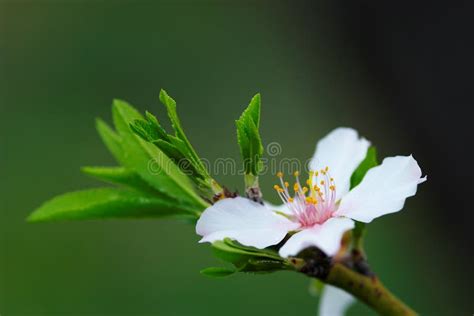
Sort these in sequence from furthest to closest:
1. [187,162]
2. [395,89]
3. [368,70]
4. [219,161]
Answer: [368,70]
[395,89]
[219,161]
[187,162]

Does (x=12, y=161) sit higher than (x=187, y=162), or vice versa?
(x=12, y=161)

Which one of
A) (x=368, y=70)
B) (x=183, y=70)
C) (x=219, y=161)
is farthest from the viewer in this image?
(x=183, y=70)

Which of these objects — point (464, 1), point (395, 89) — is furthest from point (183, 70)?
point (464, 1)

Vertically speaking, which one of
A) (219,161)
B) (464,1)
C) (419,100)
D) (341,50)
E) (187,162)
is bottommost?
(187,162)

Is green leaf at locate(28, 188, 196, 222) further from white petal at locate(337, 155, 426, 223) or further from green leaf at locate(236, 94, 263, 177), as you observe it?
white petal at locate(337, 155, 426, 223)

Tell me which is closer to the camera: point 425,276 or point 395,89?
A: point 425,276

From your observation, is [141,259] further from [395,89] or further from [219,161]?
[395,89]

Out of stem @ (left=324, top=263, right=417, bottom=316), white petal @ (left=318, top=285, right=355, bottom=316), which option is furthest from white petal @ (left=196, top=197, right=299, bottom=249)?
white petal @ (left=318, top=285, right=355, bottom=316)
